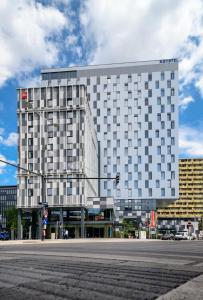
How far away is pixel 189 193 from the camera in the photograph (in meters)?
186

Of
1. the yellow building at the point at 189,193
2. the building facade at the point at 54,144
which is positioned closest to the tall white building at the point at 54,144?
the building facade at the point at 54,144

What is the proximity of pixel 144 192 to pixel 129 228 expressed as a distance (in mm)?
13093

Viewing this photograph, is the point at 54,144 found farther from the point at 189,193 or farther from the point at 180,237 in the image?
the point at 189,193

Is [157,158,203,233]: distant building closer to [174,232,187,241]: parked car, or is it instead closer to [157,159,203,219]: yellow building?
[157,159,203,219]: yellow building

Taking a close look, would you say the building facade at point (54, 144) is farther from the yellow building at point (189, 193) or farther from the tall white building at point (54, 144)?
the yellow building at point (189, 193)

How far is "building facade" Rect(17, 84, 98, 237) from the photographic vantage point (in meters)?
75.8

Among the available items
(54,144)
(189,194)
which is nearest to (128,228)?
(54,144)

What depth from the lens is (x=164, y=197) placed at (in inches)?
4058

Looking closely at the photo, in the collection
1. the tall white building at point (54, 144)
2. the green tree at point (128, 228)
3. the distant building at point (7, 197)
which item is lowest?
the green tree at point (128, 228)

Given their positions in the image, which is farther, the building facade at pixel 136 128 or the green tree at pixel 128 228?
the building facade at pixel 136 128

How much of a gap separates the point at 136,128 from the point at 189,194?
86876 mm

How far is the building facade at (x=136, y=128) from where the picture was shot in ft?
344

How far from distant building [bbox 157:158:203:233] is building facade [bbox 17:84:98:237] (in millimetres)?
107953

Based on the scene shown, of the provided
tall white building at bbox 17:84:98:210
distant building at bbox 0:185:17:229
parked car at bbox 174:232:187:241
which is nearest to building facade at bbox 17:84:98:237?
tall white building at bbox 17:84:98:210
